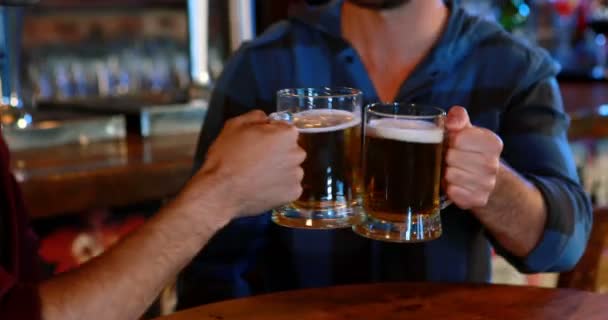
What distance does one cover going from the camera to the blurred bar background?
6.20 ft

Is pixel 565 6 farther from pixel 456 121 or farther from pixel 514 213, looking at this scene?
pixel 456 121

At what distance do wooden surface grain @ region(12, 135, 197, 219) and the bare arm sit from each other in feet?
2.21

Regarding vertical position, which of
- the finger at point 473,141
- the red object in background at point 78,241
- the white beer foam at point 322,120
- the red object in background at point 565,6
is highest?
the red object in background at point 565,6

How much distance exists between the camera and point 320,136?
1129mm

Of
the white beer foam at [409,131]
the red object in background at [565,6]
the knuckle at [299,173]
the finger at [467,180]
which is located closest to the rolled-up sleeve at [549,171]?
the finger at [467,180]

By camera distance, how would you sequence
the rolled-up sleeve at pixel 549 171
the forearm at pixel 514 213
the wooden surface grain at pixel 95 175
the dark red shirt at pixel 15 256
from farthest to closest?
the wooden surface grain at pixel 95 175
the rolled-up sleeve at pixel 549 171
the forearm at pixel 514 213
the dark red shirt at pixel 15 256

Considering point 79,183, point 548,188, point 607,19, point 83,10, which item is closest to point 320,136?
point 548,188

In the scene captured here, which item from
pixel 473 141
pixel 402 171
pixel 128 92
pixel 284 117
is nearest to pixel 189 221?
pixel 284 117

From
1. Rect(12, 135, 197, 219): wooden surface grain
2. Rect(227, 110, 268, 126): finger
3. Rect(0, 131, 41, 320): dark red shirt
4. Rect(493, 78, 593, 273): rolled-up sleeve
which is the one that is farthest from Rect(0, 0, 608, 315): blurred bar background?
Rect(227, 110, 268, 126): finger

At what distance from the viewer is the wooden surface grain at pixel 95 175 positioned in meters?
1.78

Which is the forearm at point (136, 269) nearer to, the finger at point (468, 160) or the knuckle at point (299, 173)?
the knuckle at point (299, 173)

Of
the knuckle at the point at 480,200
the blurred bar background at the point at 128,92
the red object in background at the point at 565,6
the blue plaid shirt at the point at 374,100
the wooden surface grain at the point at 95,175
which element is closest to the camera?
the knuckle at the point at 480,200

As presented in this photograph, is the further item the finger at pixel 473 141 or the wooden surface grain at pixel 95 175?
the wooden surface grain at pixel 95 175

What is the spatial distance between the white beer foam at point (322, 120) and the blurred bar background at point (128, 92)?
680 millimetres
